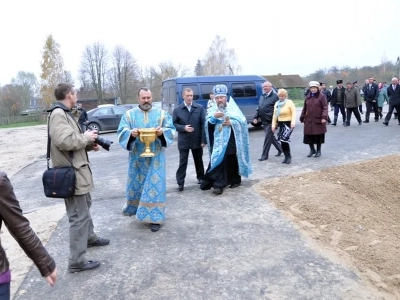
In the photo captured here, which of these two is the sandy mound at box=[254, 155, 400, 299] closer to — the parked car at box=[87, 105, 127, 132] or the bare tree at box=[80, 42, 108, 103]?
the parked car at box=[87, 105, 127, 132]

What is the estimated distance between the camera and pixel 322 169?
279 inches

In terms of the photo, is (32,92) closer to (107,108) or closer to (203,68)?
(203,68)

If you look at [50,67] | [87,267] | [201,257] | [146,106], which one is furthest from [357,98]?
[50,67]

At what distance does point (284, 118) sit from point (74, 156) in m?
5.26

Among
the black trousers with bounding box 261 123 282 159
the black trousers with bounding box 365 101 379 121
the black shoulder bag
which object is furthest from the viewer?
Answer: the black trousers with bounding box 365 101 379 121

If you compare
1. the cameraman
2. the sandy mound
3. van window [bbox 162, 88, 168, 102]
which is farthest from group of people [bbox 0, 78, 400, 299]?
van window [bbox 162, 88, 168, 102]

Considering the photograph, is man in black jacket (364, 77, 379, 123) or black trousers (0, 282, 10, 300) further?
man in black jacket (364, 77, 379, 123)

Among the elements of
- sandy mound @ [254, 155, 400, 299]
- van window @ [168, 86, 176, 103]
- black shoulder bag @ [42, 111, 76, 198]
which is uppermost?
van window @ [168, 86, 176, 103]

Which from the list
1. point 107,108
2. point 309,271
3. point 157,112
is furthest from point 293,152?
point 107,108

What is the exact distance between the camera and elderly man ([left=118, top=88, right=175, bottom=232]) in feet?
14.7

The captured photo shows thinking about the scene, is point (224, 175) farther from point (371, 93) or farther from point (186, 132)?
point (371, 93)

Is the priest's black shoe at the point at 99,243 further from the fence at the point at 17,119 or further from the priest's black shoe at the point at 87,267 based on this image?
the fence at the point at 17,119

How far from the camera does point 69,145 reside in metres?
3.27

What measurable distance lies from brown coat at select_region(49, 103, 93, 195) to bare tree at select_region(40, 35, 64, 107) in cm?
3868
